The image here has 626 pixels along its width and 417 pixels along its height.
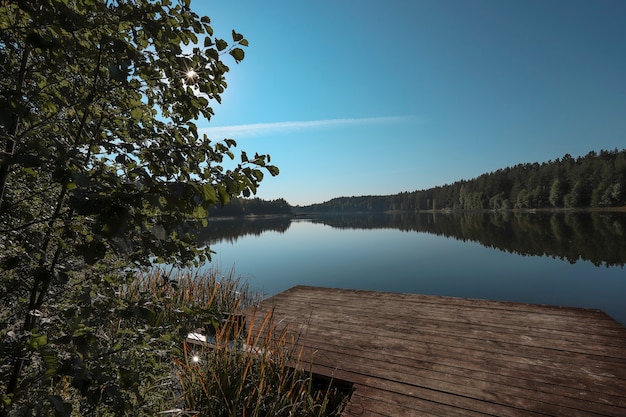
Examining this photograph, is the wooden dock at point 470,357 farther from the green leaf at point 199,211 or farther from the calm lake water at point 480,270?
the calm lake water at point 480,270

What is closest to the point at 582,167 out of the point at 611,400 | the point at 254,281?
the point at 254,281

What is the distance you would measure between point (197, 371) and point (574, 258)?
69.8 ft

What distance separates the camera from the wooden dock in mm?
2842

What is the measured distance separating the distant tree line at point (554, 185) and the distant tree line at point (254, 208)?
71817mm

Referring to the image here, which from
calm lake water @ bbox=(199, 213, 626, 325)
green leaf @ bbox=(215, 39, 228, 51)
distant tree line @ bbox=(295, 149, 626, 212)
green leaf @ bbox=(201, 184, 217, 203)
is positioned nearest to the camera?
green leaf @ bbox=(201, 184, 217, 203)

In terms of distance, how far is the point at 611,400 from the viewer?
2.79 meters

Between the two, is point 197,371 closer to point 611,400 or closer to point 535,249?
point 611,400

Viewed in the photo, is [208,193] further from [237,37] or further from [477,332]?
[477,332]

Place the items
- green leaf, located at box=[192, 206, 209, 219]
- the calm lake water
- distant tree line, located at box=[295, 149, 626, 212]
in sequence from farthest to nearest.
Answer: distant tree line, located at box=[295, 149, 626, 212] < the calm lake water < green leaf, located at box=[192, 206, 209, 219]

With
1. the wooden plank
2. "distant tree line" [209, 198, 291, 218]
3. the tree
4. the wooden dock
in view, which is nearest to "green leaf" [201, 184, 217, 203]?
the tree

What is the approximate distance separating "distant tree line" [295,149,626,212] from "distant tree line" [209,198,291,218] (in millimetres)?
71817

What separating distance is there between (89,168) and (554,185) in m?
92.0

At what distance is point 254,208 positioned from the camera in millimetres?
113125

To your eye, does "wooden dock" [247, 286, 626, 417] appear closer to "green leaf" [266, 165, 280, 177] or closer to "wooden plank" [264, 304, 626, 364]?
"wooden plank" [264, 304, 626, 364]
